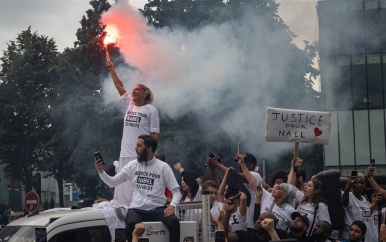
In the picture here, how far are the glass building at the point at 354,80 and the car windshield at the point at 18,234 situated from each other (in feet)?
85.7

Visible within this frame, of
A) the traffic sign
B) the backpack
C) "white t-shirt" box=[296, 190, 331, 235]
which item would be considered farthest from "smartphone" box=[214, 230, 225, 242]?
the traffic sign

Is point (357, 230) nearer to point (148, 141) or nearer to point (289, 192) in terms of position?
point (289, 192)

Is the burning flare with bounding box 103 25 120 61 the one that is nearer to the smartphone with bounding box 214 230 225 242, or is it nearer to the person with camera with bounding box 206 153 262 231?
the person with camera with bounding box 206 153 262 231

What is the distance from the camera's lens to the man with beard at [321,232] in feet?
31.1

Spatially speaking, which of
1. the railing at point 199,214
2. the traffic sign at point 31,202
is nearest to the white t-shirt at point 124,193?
the railing at point 199,214

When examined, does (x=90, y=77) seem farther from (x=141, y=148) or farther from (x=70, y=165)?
(x=141, y=148)

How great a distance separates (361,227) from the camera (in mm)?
10070

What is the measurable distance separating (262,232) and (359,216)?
216cm

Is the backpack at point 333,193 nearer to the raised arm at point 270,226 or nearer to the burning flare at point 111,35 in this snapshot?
the raised arm at point 270,226

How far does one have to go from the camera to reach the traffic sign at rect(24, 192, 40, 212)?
96.5ft

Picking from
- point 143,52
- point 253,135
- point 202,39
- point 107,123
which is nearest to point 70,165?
point 107,123

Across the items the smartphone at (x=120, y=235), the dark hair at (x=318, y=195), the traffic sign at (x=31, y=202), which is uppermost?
the dark hair at (x=318, y=195)

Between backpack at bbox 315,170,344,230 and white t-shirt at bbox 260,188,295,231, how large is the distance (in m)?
0.59

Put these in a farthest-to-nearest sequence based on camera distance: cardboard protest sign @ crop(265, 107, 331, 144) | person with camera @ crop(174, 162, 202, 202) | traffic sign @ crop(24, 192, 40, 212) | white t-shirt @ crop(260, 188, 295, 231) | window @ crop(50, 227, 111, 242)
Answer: traffic sign @ crop(24, 192, 40, 212) → cardboard protest sign @ crop(265, 107, 331, 144) → person with camera @ crop(174, 162, 202, 202) → white t-shirt @ crop(260, 188, 295, 231) → window @ crop(50, 227, 111, 242)
